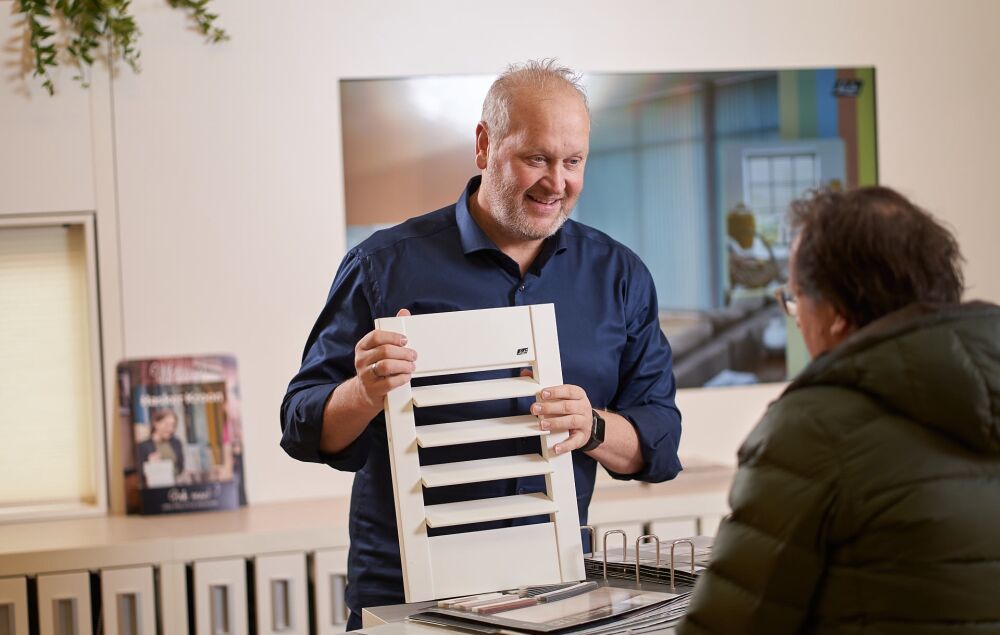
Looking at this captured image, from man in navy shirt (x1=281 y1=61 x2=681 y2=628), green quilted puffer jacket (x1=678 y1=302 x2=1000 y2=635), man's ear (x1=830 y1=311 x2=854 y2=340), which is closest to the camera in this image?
green quilted puffer jacket (x1=678 y1=302 x2=1000 y2=635)

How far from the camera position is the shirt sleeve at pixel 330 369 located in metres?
1.79

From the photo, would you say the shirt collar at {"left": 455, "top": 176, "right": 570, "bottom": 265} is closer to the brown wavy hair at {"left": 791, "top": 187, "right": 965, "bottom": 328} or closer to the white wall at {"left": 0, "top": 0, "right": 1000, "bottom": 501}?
the brown wavy hair at {"left": 791, "top": 187, "right": 965, "bottom": 328}

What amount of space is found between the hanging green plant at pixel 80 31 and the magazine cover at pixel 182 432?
2.79ft

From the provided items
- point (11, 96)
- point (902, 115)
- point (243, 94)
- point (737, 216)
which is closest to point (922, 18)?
point (902, 115)

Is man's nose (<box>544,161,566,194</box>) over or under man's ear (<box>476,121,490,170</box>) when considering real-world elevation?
under

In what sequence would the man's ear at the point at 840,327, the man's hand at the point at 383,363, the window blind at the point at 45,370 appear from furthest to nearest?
1. the window blind at the point at 45,370
2. the man's hand at the point at 383,363
3. the man's ear at the point at 840,327

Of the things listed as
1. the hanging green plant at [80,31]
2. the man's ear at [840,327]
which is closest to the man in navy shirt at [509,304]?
the man's ear at [840,327]

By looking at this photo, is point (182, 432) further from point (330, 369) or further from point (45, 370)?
point (330, 369)

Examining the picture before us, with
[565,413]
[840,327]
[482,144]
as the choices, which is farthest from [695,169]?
[840,327]

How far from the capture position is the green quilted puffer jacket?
1.07 metres

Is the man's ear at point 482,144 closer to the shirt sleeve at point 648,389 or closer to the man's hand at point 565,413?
the shirt sleeve at point 648,389

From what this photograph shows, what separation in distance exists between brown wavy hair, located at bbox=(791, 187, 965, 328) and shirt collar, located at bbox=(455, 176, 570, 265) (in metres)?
0.79

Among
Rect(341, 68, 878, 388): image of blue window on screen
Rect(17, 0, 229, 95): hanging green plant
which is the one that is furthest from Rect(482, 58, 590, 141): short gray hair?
Rect(17, 0, 229, 95): hanging green plant

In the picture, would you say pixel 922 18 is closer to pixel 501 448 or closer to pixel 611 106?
pixel 611 106
